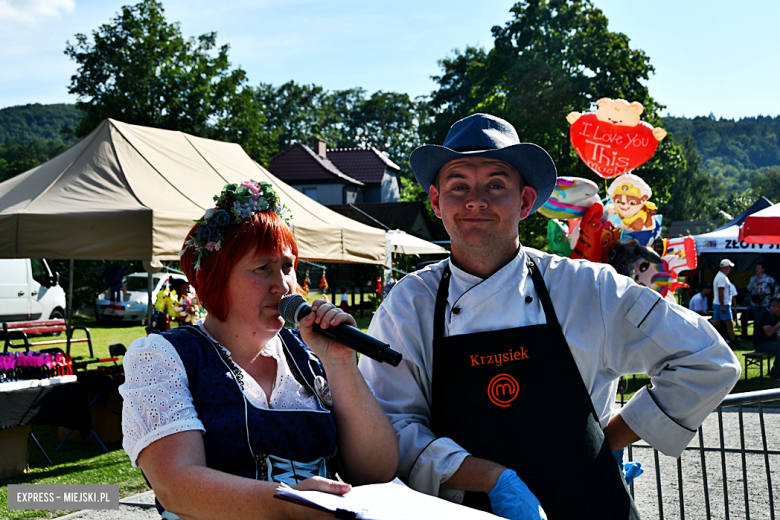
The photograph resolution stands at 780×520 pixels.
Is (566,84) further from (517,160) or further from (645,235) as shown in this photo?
(517,160)

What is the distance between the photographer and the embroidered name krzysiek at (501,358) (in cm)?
195

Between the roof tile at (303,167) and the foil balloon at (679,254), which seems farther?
the roof tile at (303,167)

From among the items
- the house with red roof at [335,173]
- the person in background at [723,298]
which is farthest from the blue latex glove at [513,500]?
the house with red roof at [335,173]

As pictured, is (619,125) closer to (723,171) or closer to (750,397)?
(750,397)

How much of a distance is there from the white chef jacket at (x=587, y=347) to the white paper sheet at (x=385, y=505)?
1.07ft

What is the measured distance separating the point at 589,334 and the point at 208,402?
1153 millimetres

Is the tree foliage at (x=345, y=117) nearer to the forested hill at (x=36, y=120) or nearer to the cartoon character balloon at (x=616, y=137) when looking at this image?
the cartoon character balloon at (x=616, y=137)

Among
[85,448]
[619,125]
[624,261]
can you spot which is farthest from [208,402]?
[85,448]

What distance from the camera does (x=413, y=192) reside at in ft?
140

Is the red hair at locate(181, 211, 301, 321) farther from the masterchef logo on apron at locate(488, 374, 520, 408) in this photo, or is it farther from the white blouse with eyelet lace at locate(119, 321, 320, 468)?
the masterchef logo on apron at locate(488, 374, 520, 408)

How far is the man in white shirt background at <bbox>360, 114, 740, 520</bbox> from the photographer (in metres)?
1.88

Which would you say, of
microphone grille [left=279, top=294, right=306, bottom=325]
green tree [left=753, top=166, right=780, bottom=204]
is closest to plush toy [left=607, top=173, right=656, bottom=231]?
microphone grille [left=279, top=294, right=306, bottom=325]

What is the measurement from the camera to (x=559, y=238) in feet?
17.8

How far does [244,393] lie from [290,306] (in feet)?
0.94
